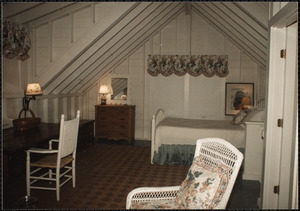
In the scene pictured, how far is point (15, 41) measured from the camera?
3.80 meters

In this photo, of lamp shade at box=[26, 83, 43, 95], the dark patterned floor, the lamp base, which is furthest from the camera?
lamp shade at box=[26, 83, 43, 95]

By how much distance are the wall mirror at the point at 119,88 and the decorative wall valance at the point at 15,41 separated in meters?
2.63

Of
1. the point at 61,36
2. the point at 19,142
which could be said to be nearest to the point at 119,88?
the point at 61,36

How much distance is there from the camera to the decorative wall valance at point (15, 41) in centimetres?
358

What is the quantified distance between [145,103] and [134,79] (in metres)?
0.68

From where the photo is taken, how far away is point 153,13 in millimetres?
4582

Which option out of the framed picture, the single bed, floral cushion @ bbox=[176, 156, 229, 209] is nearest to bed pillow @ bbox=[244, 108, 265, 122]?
the single bed

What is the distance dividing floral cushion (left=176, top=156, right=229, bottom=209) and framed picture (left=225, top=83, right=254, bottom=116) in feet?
14.6

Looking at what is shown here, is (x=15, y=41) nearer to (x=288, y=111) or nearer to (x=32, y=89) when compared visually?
(x=32, y=89)

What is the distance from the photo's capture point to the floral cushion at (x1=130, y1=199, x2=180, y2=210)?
6.19 ft

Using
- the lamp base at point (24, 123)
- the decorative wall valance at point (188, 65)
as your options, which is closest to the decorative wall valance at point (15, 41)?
the lamp base at point (24, 123)

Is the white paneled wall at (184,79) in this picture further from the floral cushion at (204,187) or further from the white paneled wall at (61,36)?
the floral cushion at (204,187)

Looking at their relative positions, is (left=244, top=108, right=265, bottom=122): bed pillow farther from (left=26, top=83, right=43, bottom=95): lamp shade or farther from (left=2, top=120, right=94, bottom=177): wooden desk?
(left=26, top=83, right=43, bottom=95): lamp shade

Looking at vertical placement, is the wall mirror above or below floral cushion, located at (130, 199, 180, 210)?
above
